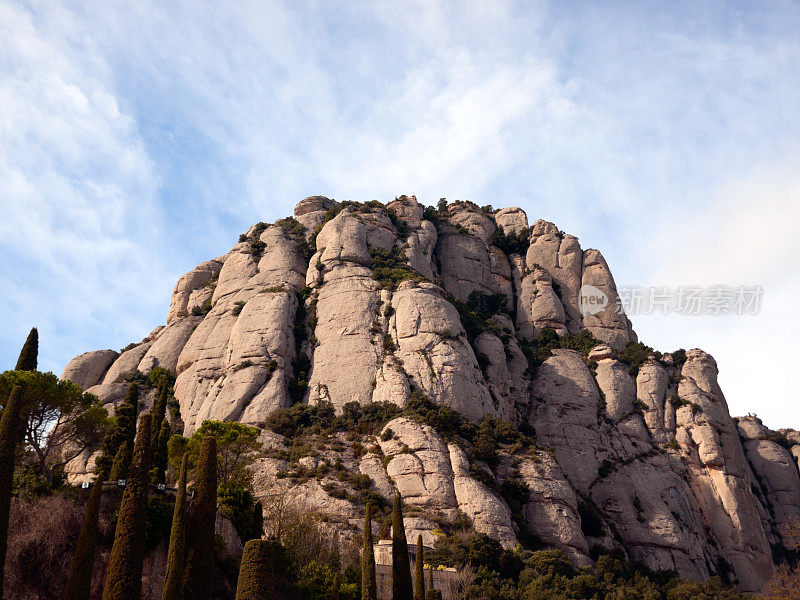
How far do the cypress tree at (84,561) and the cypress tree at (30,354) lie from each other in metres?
22.9

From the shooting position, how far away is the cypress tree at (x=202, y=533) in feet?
91.2

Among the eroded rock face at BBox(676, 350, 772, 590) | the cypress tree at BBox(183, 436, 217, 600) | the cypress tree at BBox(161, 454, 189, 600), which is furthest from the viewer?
the eroded rock face at BBox(676, 350, 772, 590)

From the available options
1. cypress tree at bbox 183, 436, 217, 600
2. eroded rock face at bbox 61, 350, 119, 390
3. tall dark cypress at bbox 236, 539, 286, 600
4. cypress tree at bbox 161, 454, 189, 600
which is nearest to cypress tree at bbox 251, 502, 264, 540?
cypress tree at bbox 183, 436, 217, 600

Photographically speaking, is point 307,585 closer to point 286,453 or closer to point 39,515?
point 39,515

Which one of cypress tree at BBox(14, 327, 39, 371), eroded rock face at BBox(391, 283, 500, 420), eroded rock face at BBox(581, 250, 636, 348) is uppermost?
eroded rock face at BBox(581, 250, 636, 348)

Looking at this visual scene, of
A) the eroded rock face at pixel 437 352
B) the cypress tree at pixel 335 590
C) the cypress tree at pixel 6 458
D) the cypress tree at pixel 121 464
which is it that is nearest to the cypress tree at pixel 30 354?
the cypress tree at pixel 121 464

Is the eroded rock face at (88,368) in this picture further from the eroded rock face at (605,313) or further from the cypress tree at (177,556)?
the eroded rock face at (605,313)

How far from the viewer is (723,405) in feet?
262

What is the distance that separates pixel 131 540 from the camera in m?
27.3

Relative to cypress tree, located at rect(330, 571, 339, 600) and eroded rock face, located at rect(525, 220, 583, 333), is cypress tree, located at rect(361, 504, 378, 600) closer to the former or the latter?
cypress tree, located at rect(330, 571, 339, 600)

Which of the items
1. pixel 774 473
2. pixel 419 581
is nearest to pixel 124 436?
pixel 419 581

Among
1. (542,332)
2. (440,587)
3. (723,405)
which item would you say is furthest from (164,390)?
(723,405)

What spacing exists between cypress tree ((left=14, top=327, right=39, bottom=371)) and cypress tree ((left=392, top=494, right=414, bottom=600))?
2741 cm

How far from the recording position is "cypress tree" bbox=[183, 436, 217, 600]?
2780 centimetres
